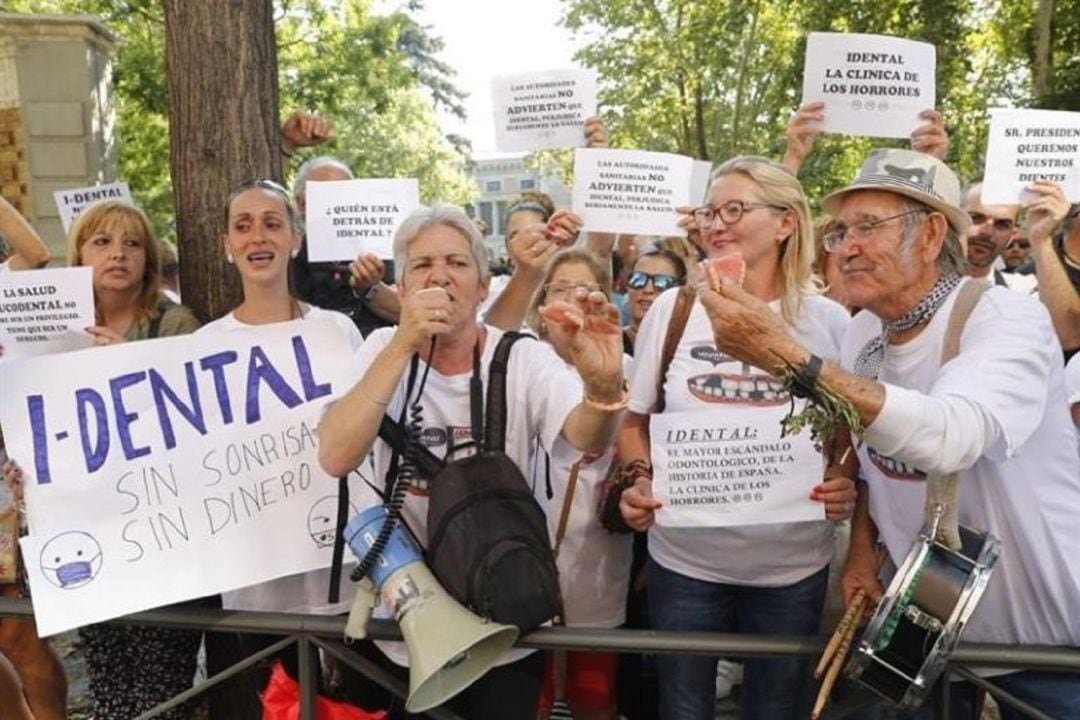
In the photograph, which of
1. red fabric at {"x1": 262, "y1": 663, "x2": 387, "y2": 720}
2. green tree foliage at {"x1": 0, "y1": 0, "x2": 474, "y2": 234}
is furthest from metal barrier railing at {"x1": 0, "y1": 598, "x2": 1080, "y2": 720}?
green tree foliage at {"x1": 0, "y1": 0, "x2": 474, "y2": 234}

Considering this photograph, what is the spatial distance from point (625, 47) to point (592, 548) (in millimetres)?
21871

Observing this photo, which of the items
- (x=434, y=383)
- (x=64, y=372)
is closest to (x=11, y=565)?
(x=64, y=372)

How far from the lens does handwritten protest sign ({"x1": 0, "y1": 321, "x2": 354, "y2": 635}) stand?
2.71 metres

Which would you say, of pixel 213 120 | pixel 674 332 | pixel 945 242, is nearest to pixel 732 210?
pixel 674 332

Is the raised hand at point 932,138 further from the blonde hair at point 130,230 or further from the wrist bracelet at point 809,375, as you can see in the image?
the blonde hair at point 130,230

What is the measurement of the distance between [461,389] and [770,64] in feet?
71.3

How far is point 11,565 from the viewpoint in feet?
11.1

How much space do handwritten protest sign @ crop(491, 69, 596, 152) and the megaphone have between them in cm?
210

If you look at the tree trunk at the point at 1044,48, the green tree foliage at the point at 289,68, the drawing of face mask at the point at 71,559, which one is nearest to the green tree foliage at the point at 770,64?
the tree trunk at the point at 1044,48

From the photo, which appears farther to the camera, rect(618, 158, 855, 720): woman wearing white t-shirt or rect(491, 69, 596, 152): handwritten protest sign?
rect(491, 69, 596, 152): handwritten protest sign

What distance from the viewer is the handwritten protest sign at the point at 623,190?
3861mm

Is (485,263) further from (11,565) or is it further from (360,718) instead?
(11,565)

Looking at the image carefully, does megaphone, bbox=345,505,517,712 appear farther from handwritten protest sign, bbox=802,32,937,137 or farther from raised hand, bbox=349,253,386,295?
handwritten protest sign, bbox=802,32,937,137

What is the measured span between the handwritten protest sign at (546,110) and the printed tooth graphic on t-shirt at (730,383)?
151 cm
